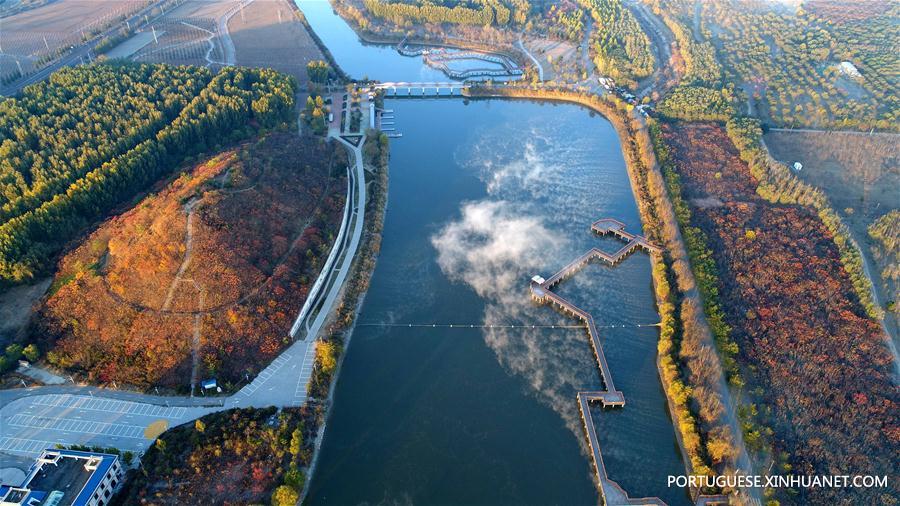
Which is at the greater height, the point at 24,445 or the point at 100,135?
the point at 100,135

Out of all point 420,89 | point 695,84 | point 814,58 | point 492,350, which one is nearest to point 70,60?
point 420,89

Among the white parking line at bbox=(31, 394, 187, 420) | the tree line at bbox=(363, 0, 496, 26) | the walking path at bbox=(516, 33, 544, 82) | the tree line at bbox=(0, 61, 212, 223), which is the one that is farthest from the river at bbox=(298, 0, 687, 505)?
the tree line at bbox=(363, 0, 496, 26)

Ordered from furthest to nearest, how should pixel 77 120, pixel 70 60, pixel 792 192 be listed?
pixel 70 60
pixel 77 120
pixel 792 192

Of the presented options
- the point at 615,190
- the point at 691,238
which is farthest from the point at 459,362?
the point at 615,190

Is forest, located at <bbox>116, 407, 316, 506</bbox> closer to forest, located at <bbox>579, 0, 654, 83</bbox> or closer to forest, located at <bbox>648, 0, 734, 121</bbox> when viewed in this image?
forest, located at <bbox>648, 0, 734, 121</bbox>

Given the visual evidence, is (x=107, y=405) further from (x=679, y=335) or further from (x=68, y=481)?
(x=679, y=335)

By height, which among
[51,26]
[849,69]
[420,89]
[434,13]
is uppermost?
[51,26]

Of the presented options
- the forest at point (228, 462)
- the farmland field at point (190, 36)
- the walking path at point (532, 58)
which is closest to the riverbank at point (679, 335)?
the forest at point (228, 462)
